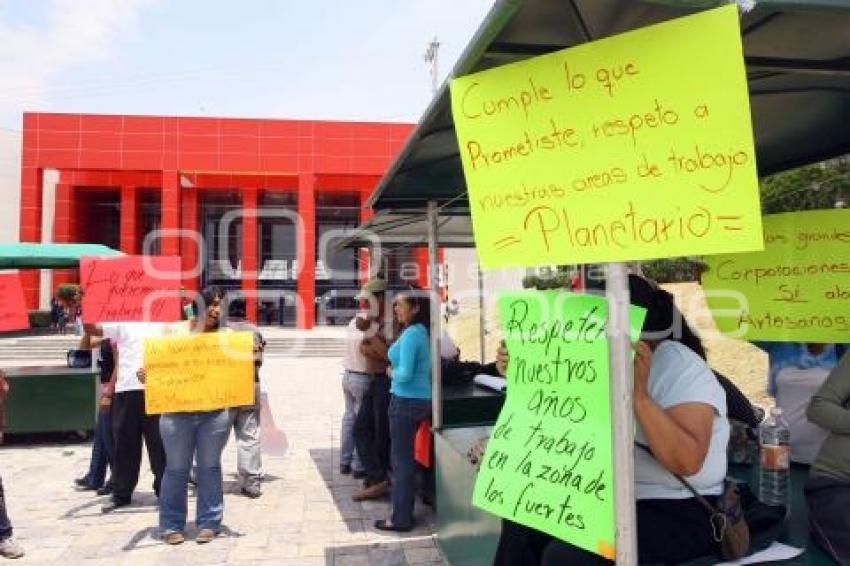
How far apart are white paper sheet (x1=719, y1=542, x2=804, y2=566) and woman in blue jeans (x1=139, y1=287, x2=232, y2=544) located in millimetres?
3645

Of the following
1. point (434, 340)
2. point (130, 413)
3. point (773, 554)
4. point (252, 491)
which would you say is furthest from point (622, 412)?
point (252, 491)

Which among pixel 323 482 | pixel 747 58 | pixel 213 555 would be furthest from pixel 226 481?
pixel 747 58

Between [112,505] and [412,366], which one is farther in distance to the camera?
[112,505]

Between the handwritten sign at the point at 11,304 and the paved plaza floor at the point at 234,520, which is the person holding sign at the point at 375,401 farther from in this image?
the handwritten sign at the point at 11,304

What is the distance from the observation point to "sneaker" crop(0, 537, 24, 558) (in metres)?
4.61

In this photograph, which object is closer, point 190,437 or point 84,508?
point 190,437

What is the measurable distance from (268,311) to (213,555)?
3099cm

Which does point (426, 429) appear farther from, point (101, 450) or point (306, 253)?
point (306, 253)

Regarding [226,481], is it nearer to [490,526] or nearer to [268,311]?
[490,526]

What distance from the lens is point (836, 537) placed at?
7.61ft

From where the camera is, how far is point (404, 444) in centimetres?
492

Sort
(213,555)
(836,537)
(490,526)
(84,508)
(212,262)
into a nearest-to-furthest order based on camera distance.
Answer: (836,537) → (490,526) → (213,555) → (84,508) → (212,262)

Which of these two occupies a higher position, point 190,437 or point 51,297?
point 51,297

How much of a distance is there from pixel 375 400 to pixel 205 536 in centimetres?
175
